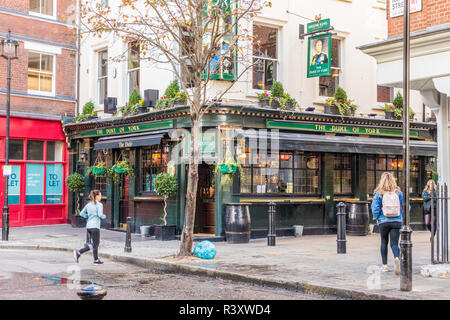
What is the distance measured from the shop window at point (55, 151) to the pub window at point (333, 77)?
1069cm

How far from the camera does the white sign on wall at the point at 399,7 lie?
11.2 m

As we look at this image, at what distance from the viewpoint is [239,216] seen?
16.3 meters

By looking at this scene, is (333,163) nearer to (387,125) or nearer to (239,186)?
(387,125)

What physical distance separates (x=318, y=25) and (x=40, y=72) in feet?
36.2

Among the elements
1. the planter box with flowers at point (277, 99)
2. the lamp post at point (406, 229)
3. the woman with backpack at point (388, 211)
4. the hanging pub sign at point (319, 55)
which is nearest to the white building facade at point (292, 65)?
the planter box with flowers at point (277, 99)

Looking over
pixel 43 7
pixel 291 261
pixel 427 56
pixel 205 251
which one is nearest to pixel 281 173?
pixel 205 251

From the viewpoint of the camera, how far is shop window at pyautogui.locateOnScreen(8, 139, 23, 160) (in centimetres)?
2173

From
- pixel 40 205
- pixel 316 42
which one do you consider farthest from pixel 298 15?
pixel 40 205

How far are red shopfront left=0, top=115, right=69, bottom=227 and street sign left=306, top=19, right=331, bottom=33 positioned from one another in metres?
10.6

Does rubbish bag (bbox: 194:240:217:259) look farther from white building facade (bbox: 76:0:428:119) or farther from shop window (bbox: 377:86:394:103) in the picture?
shop window (bbox: 377:86:394:103)

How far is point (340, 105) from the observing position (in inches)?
741

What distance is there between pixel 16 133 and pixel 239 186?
952 cm
